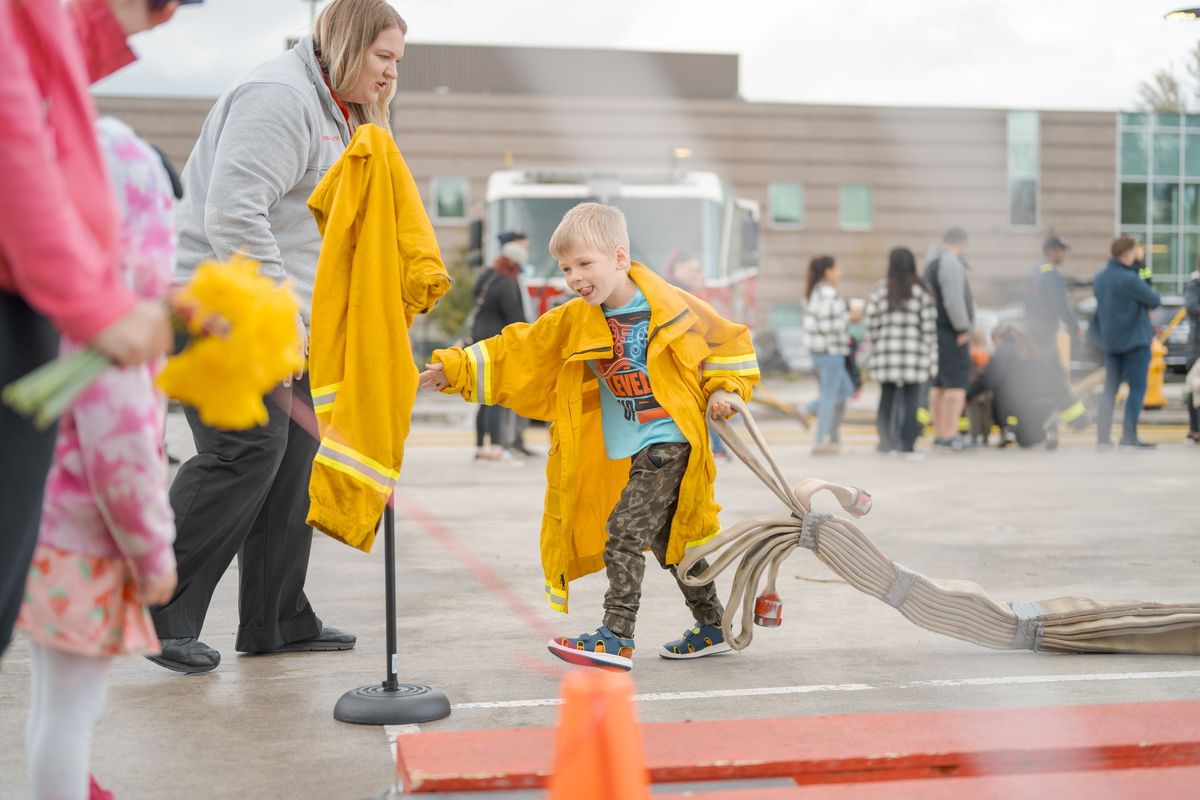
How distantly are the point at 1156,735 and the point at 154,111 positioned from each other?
3923cm

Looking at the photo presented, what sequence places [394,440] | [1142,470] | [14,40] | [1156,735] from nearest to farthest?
[14,40] < [1156,735] < [394,440] < [1142,470]

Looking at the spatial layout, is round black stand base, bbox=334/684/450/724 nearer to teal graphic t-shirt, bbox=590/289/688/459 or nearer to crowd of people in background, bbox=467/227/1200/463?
teal graphic t-shirt, bbox=590/289/688/459

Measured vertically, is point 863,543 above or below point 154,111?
below

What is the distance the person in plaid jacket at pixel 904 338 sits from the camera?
1165cm

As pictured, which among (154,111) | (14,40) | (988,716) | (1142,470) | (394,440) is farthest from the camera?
(154,111)

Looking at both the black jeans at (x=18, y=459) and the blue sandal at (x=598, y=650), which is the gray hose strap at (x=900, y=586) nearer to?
the blue sandal at (x=598, y=650)

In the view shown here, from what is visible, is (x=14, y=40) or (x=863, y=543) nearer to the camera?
(x=14, y=40)

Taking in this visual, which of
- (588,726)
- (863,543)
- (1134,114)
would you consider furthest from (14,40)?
(863,543)

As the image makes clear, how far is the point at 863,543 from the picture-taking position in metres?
4.50

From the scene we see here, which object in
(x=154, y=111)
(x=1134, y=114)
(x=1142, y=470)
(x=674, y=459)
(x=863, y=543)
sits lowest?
(x=1142, y=470)

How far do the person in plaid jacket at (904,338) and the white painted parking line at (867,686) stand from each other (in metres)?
7.39

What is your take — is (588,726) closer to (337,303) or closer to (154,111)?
(337,303)

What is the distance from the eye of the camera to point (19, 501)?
86.7 inches

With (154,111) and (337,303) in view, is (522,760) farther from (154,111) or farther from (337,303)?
(154,111)
